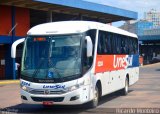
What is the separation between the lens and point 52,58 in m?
12.7

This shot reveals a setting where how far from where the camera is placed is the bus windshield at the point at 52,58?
492 inches

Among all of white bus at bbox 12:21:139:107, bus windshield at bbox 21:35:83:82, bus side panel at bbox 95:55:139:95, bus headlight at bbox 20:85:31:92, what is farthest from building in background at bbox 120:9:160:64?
bus headlight at bbox 20:85:31:92

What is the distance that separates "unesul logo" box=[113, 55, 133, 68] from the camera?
16786mm

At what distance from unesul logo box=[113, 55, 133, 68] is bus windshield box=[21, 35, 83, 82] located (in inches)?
163

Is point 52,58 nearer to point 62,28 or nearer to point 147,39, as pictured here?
point 62,28

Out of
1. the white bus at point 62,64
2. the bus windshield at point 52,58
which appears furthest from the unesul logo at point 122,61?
the bus windshield at point 52,58

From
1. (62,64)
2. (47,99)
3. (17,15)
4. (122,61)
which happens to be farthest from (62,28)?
(17,15)

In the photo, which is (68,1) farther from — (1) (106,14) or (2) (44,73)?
(2) (44,73)

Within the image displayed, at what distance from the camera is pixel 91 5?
4094 centimetres

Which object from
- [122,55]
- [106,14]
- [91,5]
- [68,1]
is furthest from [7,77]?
[122,55]

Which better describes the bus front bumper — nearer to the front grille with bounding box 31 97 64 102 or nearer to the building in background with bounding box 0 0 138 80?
A: the front grille with bounding box 31 97 64 102

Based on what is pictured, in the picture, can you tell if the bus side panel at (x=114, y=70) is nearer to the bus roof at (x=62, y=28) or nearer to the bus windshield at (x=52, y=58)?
the bus roof at (x=62, y=28)

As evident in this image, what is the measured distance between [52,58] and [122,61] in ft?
19.4

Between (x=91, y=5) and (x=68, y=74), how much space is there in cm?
2910
